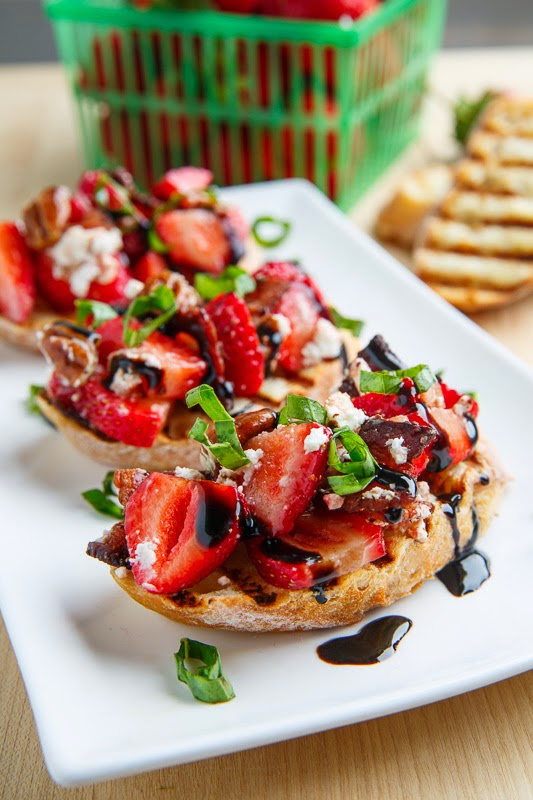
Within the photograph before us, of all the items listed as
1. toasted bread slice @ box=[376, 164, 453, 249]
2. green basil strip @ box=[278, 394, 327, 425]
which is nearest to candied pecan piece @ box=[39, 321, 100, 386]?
green basil strip @ box=[278, 394, 327, 425]

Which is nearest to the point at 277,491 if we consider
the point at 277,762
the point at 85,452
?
the point at 277,762

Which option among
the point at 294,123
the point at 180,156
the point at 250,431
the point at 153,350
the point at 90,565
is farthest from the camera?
the point at 180,156

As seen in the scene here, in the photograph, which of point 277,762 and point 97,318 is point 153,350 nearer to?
point 97,318

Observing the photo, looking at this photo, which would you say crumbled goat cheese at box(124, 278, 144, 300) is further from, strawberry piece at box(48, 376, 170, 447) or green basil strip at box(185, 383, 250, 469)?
green basil strip at box(185, 383, 250, 469)

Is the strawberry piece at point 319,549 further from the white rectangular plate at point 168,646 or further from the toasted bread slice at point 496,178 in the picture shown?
the toasted bread slice at point 496,178

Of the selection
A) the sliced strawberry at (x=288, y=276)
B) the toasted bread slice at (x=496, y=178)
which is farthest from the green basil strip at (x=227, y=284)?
the toasted bread slice at (x=496, y=178)

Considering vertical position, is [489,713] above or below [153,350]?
below
